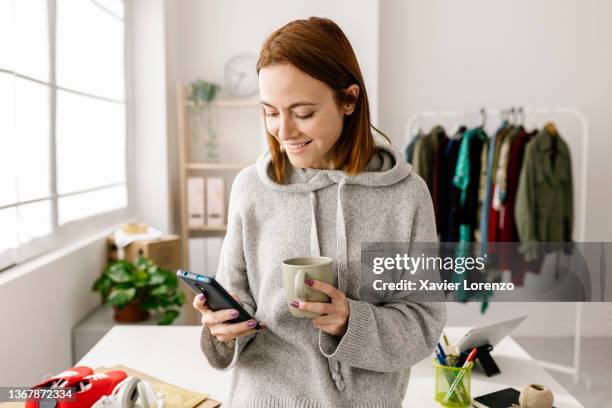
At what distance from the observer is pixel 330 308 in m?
0.90

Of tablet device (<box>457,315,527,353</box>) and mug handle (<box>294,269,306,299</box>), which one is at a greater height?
mug handle (<box>294,269,306,299</box>)

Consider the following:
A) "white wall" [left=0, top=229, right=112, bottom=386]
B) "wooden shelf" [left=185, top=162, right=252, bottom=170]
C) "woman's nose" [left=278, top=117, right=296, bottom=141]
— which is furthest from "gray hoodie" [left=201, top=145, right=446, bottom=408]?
"wooden shelf" [left=185, top=162, right=252, bottom=170]

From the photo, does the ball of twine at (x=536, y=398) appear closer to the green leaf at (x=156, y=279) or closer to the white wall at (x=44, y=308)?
the white wall at (x=44, y=308)

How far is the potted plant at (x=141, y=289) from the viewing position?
8.50 feet

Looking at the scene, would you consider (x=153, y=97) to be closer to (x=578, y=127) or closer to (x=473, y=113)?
(x=473, y=113)

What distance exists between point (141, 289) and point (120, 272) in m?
0.13

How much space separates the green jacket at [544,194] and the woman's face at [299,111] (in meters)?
2.43

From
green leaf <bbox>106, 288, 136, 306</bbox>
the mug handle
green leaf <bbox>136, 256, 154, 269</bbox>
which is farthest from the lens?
green leaf <bbox>136, 256, 154, 269</bbox>

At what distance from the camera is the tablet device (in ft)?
4.46

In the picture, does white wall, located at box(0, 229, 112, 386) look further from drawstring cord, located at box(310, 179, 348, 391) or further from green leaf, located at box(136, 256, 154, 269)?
drawstring cord, located at box(310, 179, 348, 391)

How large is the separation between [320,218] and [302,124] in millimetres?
180

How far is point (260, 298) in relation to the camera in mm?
1041

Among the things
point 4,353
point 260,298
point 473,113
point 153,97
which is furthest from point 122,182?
point 260,298

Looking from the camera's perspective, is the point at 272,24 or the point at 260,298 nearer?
the point at 260,298
